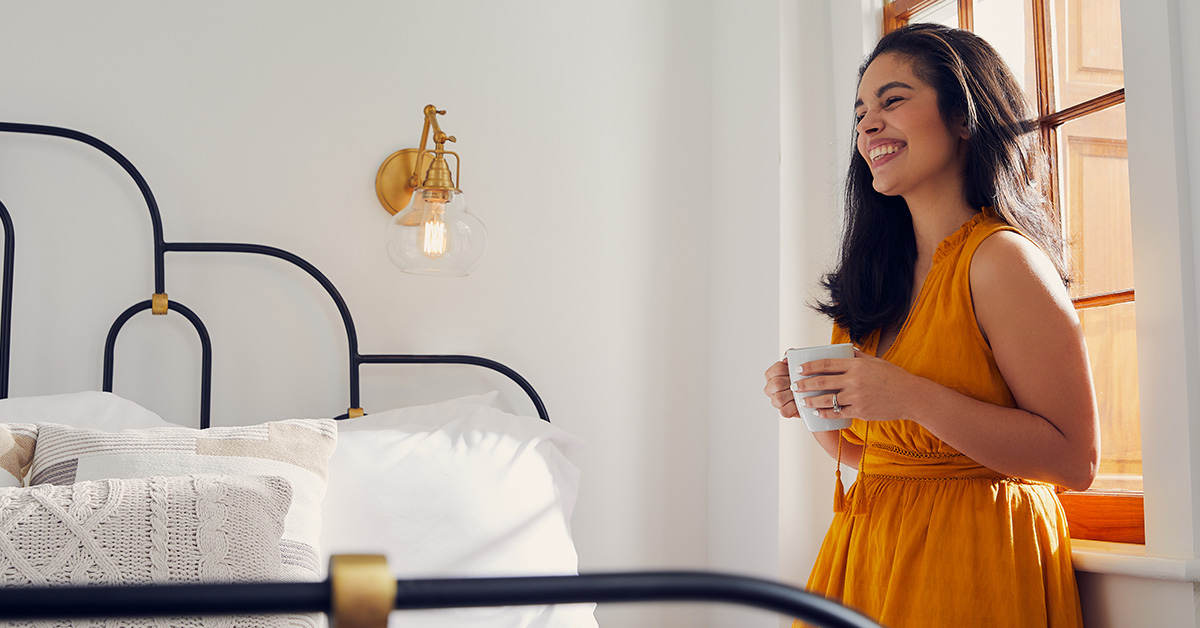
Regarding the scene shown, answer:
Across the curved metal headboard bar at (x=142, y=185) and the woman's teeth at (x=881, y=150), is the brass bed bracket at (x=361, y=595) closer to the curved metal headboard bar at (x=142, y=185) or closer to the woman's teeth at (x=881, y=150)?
the woman's teeth at (x=881, y=150)

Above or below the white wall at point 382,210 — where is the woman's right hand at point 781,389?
below

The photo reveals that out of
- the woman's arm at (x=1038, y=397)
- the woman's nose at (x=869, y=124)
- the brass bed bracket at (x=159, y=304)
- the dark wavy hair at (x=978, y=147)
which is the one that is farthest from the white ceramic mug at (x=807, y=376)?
the brass bed bracket at (x=159, y=304)

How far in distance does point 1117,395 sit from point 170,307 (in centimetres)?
160

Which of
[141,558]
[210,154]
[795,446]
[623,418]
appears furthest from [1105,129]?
[210,154]

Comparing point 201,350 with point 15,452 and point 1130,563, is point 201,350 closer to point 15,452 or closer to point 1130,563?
point 15,452

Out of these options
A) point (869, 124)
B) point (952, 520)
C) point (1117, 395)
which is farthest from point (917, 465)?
point (869, 124)

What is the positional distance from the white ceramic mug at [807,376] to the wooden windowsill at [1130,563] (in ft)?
1.23

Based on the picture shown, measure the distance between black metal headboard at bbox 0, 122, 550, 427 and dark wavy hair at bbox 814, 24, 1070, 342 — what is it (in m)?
0.78

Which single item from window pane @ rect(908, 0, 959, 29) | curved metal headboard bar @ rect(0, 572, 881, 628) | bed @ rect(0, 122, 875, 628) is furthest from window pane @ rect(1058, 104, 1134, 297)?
curved metal headboard bar @ rect(0, 572, 881, 628)

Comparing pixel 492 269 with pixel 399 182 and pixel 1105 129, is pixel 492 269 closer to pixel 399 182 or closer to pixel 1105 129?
pixel 399 182

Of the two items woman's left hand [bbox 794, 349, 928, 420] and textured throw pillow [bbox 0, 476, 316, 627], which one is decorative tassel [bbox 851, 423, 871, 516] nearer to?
woman's left hand [bbox 794, 349, 928, 420]

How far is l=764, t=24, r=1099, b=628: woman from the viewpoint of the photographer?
98 cm

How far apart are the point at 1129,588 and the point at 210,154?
66.1 inches

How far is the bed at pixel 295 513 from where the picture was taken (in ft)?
0.89
